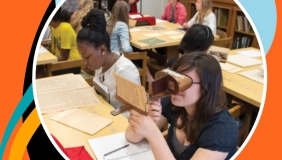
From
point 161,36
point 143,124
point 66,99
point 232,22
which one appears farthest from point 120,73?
point 232,22

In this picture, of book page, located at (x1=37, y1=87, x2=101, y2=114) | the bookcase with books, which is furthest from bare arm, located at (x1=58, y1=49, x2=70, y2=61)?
the bookcase with books

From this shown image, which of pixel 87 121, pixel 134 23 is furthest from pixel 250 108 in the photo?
pixel 134 23

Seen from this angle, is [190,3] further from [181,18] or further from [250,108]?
[250,108]

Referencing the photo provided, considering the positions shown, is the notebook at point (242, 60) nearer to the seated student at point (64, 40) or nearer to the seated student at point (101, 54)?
the seated student at point (101, 54)

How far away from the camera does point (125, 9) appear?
7.46 ft

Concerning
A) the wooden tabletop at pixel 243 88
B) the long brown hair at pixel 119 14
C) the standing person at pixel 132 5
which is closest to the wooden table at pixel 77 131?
the wooden tabletop at pixel 243 88

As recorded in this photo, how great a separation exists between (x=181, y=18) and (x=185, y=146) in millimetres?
2370

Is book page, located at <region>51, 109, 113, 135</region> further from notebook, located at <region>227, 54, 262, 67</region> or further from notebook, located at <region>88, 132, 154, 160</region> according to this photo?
notebook, located at <region>227, 54, 262, 67</region>

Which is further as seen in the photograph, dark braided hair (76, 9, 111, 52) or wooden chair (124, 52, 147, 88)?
wooden chair (124, 52, 147, 88)

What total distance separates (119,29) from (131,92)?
63.3 inches

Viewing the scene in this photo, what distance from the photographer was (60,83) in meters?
1.50

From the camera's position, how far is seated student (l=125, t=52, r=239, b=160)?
34.0 inches

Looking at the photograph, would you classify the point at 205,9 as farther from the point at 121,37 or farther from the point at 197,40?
the point at 197,40

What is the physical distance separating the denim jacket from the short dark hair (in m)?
0.66
